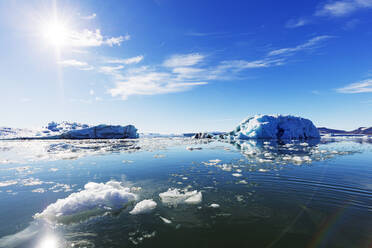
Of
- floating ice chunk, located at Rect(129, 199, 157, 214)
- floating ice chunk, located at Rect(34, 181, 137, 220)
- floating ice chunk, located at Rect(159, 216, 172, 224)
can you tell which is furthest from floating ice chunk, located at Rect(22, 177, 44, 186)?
floating ice chunk, located at Rect(159, 216, 172, 224)

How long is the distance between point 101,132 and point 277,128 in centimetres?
5563

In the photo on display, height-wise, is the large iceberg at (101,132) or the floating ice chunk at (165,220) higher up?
the large iceberg at (101,132)

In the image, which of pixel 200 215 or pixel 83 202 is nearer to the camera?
pixel 200 215

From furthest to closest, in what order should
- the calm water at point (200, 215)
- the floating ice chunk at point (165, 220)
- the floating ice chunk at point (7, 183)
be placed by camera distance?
the floating ice chunk at point (7, 183) < the floating ice chunk at point (165, 220) < the calm water at point (200, 215)

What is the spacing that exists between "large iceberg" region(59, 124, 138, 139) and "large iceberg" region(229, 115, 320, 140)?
39.9 meters

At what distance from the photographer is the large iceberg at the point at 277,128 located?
4400 centimetres

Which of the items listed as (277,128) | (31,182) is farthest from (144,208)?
(277,128)

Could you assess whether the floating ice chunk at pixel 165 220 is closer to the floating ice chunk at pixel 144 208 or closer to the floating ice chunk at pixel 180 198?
the floating ice chunk at pixel 144 208

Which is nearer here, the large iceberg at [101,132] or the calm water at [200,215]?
the calm water at [200,215]

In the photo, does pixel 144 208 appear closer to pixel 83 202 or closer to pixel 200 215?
pixel 200 215

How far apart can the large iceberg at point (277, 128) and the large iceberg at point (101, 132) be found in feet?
131

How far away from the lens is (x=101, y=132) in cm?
5944

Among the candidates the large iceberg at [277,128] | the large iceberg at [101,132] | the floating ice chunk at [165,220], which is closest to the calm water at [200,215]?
the floating ice chunk at [165,220]

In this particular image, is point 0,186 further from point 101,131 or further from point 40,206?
point 101,131
